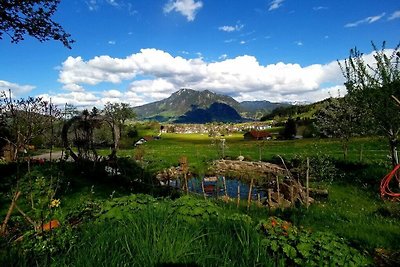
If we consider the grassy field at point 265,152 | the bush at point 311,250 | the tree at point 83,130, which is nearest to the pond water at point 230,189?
the grassy field at point 265,152

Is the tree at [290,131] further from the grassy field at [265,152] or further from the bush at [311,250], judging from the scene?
the bush at [311,250]

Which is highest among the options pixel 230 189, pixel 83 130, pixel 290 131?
pixel 83 130

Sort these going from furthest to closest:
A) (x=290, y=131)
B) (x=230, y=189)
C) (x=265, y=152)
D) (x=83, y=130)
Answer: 1. (x=290, y=131)
2. (x=265, y=152)
3. (x=230, y=189)
4. (x=83, y=130)

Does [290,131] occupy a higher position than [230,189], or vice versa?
[290,131]

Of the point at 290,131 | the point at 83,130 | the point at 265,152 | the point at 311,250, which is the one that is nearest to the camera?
the point at 311,250

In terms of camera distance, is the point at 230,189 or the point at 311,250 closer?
the point at 311,250

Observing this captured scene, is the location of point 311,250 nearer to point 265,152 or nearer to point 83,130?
point 83,130

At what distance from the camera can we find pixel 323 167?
25109 mm

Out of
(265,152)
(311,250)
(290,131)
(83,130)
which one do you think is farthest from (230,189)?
(290,131)

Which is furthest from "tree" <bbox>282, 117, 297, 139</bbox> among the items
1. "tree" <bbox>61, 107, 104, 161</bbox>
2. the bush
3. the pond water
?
the bush

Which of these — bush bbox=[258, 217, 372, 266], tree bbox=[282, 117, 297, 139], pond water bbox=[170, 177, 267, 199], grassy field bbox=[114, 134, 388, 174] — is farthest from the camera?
tree bbox=[282, 117, 297, 139]

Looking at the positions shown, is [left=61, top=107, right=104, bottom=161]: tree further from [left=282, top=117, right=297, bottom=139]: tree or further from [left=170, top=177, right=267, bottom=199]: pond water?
[left=282, top=117, right=297, bottom=139]: tree

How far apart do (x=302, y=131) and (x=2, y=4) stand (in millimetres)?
108329

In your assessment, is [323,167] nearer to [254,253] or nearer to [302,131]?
[254,253]
